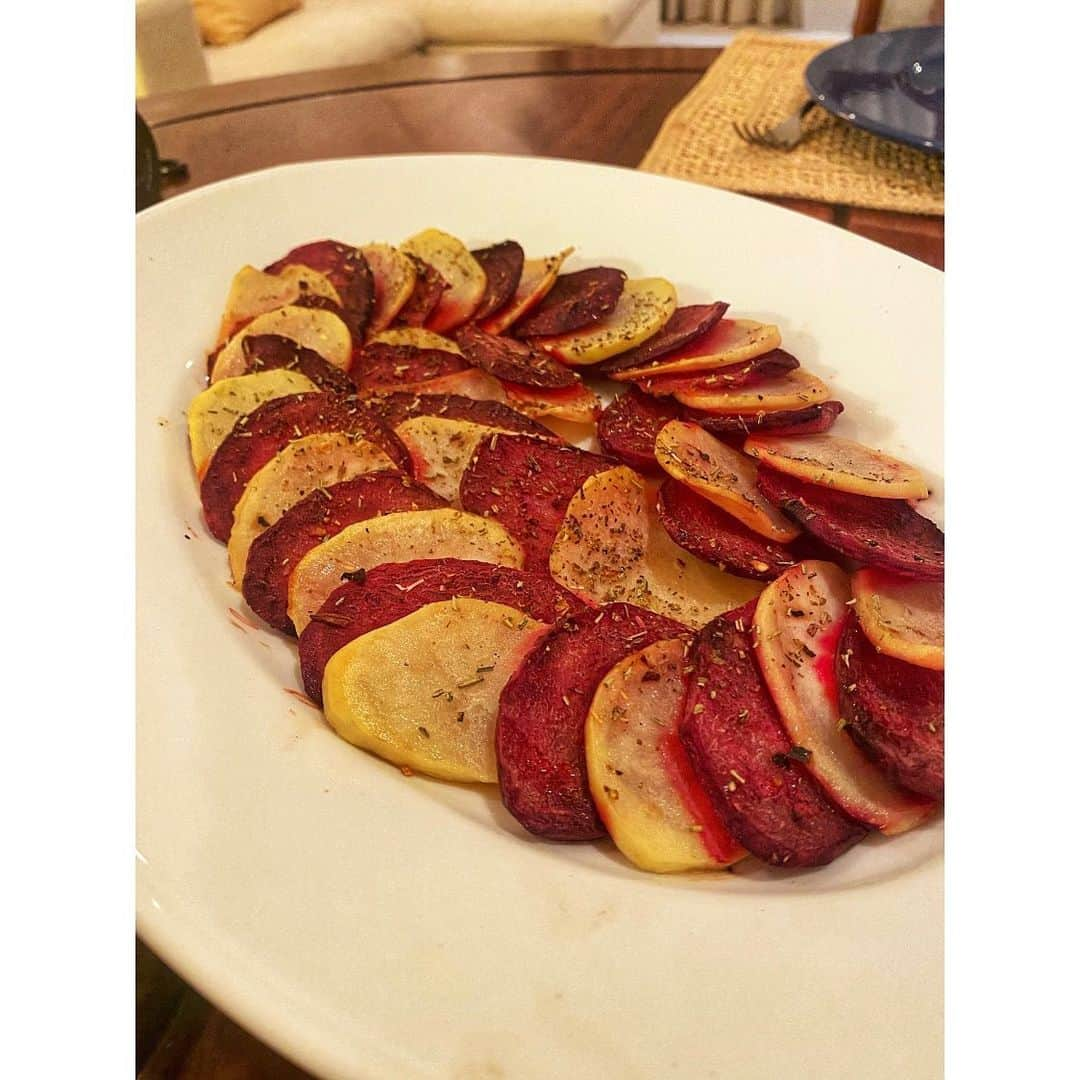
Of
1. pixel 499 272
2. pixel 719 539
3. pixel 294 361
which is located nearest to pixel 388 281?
pixel 499 272

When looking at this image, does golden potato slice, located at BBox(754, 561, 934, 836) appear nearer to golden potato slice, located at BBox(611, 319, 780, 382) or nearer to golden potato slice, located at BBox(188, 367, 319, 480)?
golden potato slice, located at BBox(611, 319, 780, 382)

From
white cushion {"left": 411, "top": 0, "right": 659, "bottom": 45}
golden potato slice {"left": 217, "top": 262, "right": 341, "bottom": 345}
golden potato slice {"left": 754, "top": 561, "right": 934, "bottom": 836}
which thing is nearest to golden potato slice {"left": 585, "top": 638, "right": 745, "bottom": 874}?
golden potato slice {"left": 754, "top": 561, "right": 934, "bottom": 836}

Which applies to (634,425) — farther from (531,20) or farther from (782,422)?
(531,20)

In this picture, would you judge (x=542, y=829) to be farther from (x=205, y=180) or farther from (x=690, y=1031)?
(x=205, y=180)

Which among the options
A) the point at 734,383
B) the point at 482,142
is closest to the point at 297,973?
the point at 734,383

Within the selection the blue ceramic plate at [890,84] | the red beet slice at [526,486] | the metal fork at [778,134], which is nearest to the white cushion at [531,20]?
the blue ceramic plate at [890,84]

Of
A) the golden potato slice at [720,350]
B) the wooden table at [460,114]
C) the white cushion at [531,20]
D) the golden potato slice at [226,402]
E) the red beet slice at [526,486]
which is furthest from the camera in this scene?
the white cushion at [531,20]

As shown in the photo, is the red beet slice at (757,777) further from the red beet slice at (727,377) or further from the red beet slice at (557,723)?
the red beet slice at (727,377)

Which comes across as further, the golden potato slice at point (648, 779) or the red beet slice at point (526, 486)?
the red beet slice at point (526, 486)
